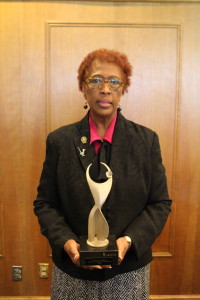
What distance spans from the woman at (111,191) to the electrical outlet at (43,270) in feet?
2.75

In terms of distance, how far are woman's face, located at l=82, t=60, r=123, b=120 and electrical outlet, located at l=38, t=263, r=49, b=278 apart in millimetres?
1298

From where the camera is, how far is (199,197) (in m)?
1.92

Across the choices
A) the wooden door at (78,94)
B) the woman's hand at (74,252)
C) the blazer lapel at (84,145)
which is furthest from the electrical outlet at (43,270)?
the blazer lapel at (84,145)

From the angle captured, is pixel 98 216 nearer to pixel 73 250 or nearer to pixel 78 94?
pixel 73 250

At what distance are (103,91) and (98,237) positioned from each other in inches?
20.7

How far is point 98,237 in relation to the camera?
99 centimetres

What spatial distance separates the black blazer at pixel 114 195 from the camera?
3.48 feet

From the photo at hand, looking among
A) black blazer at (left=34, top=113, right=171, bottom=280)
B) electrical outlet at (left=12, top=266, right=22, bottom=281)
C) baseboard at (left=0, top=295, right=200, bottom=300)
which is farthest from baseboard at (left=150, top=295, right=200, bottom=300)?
black blazer at (left=34, top=113, right=171, bottom=280)

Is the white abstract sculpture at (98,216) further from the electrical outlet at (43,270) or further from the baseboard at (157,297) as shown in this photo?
the baseboard at (157,297)

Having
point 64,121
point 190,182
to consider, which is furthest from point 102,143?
point 190,182

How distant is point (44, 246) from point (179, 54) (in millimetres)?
1533

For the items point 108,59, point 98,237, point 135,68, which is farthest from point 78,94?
point 98,237

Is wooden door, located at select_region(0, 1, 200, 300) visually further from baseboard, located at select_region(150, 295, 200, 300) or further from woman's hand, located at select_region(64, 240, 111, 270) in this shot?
woman's hand, located at select_region(64, 240, 111, 270)

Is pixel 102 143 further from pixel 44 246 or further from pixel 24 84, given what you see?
pixel 44 246
